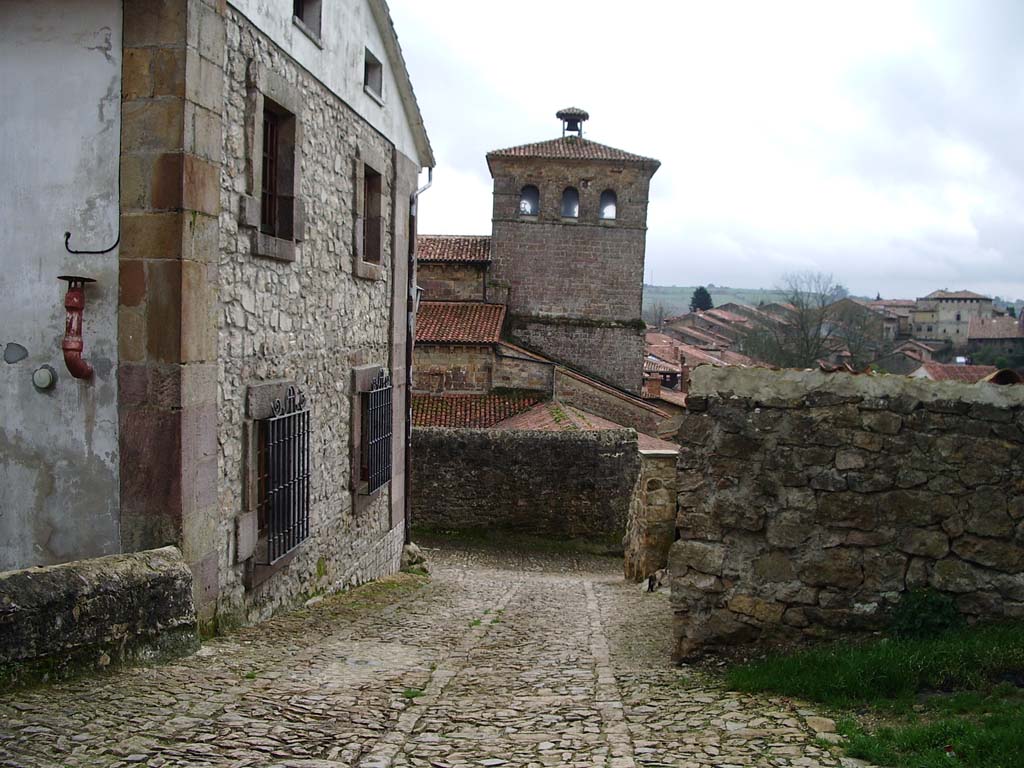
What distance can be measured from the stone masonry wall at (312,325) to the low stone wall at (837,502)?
125 inches

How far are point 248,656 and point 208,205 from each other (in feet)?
9.50

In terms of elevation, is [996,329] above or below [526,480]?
above

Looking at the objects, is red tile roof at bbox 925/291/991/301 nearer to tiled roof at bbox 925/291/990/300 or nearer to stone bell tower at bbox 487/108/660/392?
tiled roof at bbox 925/291/990/300

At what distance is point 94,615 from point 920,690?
4.26 meters

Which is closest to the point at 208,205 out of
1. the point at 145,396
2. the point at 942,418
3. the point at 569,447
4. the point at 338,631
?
the point at 145,396

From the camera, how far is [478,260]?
28.4m

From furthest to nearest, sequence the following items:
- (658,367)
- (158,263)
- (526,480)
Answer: (658,367) → (526,480) → (158,263)

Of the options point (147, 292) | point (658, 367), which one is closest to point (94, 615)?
point (147, 292)

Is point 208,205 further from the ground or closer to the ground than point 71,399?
further from the ground

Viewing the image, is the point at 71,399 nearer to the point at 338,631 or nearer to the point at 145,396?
the point at 145,396

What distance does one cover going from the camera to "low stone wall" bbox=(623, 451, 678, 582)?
918cm

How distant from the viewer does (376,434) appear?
10.0m

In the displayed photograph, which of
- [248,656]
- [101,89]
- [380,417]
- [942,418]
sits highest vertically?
[101,89]

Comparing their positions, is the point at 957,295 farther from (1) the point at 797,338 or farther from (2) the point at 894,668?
(2) the point at 894,668
